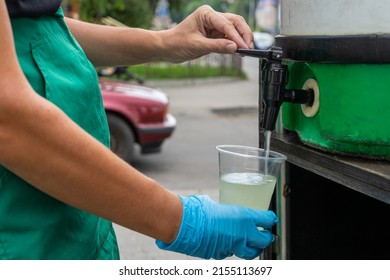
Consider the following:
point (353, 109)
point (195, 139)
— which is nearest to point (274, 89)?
point (353, 109)

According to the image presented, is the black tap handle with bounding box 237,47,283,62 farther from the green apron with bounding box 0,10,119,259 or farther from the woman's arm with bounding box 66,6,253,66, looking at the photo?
the green apron with bounding box 0,10,119,259

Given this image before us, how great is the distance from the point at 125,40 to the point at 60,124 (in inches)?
36.1

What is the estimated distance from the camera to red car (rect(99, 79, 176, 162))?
665cm

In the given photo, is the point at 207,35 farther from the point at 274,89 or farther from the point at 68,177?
the point at 68,177

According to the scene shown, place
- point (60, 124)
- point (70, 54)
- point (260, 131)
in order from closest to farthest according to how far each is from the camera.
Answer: point (60, 124), point (70, 54), point (260, 131)

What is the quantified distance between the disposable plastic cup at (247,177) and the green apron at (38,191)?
14.4 inches

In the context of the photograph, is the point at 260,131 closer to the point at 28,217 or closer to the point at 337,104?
the point at 337,104

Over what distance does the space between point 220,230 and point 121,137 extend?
5392mm

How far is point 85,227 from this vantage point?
156cm

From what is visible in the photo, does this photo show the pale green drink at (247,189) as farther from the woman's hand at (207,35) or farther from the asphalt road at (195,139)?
the asphalt road at (195,139)

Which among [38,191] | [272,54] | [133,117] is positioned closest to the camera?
[38,191]

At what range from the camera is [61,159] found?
1.21m

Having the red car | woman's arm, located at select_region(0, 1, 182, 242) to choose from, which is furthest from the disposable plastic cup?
the red car
